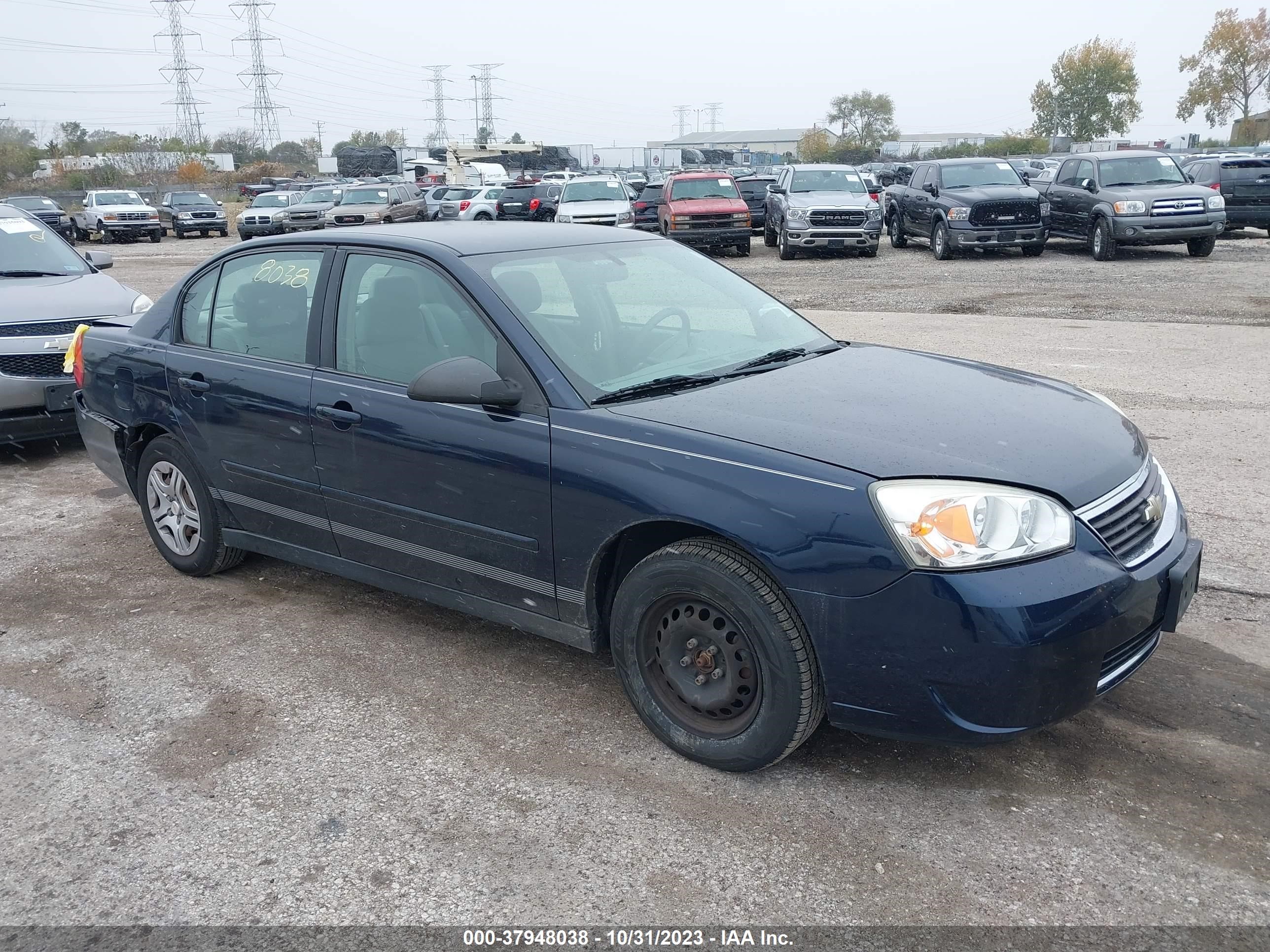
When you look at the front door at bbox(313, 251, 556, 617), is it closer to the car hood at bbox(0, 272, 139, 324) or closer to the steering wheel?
the steering wheel

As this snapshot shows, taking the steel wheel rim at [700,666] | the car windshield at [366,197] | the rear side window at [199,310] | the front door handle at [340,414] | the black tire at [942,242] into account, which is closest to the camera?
the steel wheel rim at [700,666]

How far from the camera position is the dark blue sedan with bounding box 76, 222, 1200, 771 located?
2.91m

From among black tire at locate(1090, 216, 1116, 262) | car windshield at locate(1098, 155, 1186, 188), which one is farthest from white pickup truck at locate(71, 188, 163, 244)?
car windshield at locate(1098, 155, 1186, 188)

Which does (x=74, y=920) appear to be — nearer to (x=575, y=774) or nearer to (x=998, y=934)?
(x=575, y=774)

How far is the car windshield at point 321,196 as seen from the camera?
3325 centimetres

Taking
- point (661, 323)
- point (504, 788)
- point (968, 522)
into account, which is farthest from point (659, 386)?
point (504, 788)

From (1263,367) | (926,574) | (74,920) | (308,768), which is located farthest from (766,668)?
(1263,367)

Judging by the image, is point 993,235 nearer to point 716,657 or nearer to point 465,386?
point 465,386

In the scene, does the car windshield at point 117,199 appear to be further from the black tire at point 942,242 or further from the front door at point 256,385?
the front door at point 256,385

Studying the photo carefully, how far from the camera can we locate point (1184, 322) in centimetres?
1232

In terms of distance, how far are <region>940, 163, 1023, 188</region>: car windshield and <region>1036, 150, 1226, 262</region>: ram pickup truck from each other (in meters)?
1.00

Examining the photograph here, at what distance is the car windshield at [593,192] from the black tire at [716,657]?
898 inches

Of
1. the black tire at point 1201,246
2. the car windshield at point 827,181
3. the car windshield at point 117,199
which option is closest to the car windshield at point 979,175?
the car windshield at point 827,181

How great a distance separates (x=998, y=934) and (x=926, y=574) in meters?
0.89
